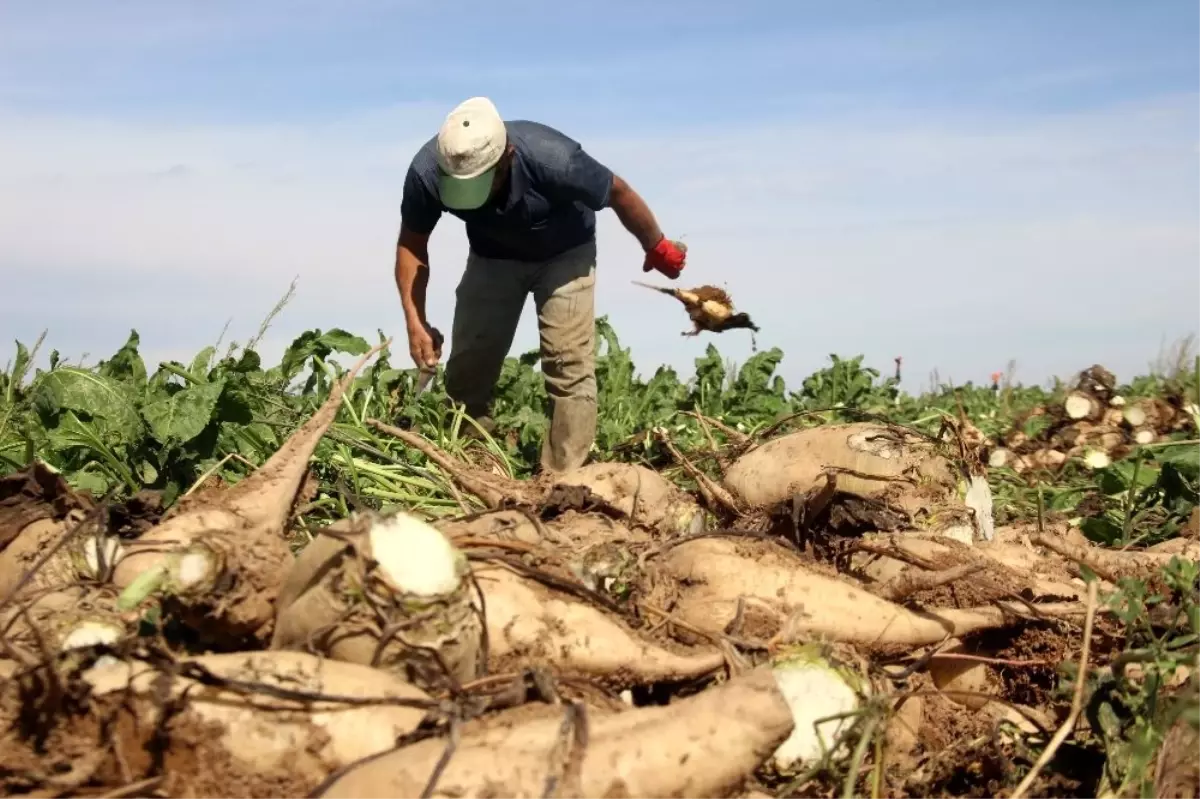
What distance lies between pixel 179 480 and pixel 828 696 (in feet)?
8.15

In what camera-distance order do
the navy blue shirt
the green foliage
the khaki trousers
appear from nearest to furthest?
1. the green foliage
2. the navy blue shirt
3. the khaki trousers

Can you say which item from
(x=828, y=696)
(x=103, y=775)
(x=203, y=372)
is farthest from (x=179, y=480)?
(x=828, y=696)

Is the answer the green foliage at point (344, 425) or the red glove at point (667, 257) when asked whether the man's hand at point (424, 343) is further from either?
the red glove at point (667, 257)

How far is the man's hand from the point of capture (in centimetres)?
646

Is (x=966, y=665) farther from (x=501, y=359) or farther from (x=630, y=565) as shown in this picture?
(x=501, y=359)

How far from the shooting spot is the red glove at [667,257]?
6.98 meters

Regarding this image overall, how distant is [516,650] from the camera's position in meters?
2.77

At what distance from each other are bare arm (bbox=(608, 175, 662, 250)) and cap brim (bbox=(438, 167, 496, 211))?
2.69 feet

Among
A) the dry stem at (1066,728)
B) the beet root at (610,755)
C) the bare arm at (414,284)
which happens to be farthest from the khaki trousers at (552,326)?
the beet root at (610,755)

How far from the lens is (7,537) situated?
3.29 meters

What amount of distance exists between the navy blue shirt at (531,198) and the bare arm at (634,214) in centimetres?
17

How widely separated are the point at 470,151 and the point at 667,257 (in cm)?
146

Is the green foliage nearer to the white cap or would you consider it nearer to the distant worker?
the distant worker

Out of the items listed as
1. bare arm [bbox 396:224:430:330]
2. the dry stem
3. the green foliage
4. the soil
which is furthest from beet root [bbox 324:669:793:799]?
bare arm [bbox 396:224:430:330]
